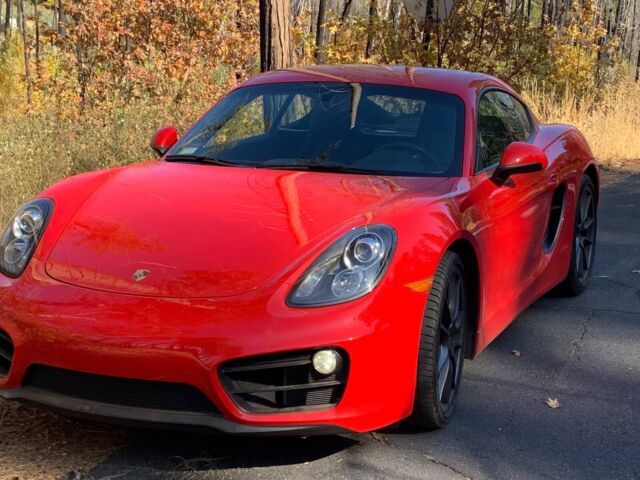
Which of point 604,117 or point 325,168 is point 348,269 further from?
point 604,117

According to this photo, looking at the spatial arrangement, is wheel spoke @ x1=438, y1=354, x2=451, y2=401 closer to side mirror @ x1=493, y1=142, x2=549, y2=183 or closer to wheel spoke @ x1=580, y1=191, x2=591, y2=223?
side mirror @ x1=493, y1=142, x2=549, y2=183

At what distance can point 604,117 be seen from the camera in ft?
47.2

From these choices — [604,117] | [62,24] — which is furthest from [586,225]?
[62,24]

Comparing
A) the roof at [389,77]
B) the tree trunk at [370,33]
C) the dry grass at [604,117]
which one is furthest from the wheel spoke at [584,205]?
the tree trunk at [370,33]

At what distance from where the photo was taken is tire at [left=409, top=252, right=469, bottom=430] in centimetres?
311

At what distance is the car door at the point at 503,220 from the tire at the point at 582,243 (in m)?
0.84

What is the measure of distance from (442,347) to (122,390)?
1.36 meters

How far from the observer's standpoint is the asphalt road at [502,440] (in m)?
3.02

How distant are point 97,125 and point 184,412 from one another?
6.17 m

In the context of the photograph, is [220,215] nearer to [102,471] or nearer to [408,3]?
[102,471]

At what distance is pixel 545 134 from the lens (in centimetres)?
530

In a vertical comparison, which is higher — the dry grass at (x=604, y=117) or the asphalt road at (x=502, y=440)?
the asphalt road at (x=502, y=440)

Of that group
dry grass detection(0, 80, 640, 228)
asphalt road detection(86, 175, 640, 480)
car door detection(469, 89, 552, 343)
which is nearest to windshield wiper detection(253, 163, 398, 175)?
car door detection(469, 89, 552, 343)

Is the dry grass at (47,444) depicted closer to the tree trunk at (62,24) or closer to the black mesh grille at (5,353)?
the black mesh grille at (5,353)
